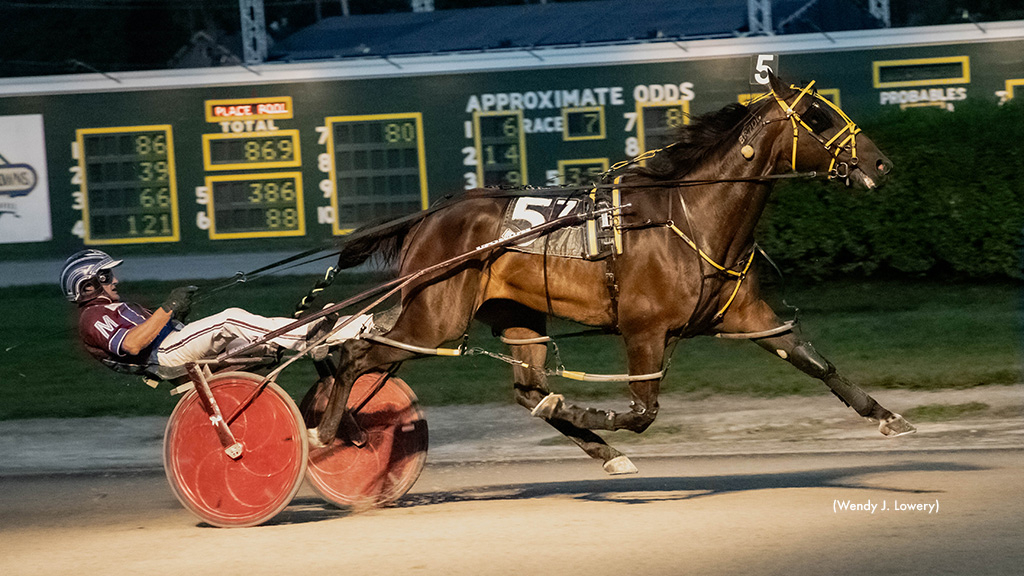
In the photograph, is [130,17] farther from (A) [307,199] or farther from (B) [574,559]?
(B) [574,559]

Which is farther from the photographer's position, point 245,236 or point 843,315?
point 245,236

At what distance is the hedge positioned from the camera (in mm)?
14297

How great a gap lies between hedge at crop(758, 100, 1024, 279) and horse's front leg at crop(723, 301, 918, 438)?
7178mm

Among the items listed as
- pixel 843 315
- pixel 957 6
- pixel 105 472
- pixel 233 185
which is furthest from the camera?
pixel 957 6

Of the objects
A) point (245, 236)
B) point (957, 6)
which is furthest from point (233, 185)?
point (957, 6)

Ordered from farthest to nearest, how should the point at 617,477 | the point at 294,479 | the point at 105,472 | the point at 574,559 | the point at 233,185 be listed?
1. the point at 233,185
2. the point at 105,472
3. the point at 617,477
4. the point at 294,479
5. the point at 574,559

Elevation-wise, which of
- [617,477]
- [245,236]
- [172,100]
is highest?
[172,100]

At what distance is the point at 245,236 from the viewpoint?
1914 centimetres

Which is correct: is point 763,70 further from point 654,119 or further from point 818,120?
point 654,119

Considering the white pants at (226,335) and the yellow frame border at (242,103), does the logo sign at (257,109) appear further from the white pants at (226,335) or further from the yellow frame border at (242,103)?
the white pants at (226,335)

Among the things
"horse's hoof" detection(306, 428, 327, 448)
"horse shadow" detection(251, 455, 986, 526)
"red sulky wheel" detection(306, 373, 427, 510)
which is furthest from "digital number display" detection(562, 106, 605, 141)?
"horse's hoof" detection(306, 428, 327, 448)

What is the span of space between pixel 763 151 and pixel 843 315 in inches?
279

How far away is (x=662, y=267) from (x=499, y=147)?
12.0m

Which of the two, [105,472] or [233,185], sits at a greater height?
[233,185]
